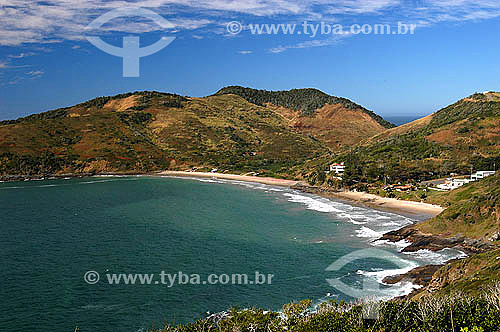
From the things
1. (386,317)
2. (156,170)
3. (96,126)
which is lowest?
(156,170)

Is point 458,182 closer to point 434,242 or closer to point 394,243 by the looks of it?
point 434,242

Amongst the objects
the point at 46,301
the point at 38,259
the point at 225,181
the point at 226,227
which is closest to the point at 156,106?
the point at 225,181

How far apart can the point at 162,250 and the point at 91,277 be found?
9449 millimetres

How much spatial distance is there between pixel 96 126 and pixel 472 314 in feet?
438

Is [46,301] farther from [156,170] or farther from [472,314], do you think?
[156,170]

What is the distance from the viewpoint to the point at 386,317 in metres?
21.3

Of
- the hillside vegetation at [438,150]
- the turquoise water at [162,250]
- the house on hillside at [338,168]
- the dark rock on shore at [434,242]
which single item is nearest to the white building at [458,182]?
the hillside vegetation at [438,150]

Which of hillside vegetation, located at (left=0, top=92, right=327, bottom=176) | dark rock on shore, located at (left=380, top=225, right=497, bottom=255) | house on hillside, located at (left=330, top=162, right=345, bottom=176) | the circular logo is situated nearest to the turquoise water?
the circular logo

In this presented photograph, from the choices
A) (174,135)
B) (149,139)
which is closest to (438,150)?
(174,135)

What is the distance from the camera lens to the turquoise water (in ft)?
99.6

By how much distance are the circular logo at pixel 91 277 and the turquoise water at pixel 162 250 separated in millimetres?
436

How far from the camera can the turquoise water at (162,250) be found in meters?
30.4

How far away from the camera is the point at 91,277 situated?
36.0 m

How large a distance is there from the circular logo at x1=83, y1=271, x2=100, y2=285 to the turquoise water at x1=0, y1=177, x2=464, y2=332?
0.44 meters
